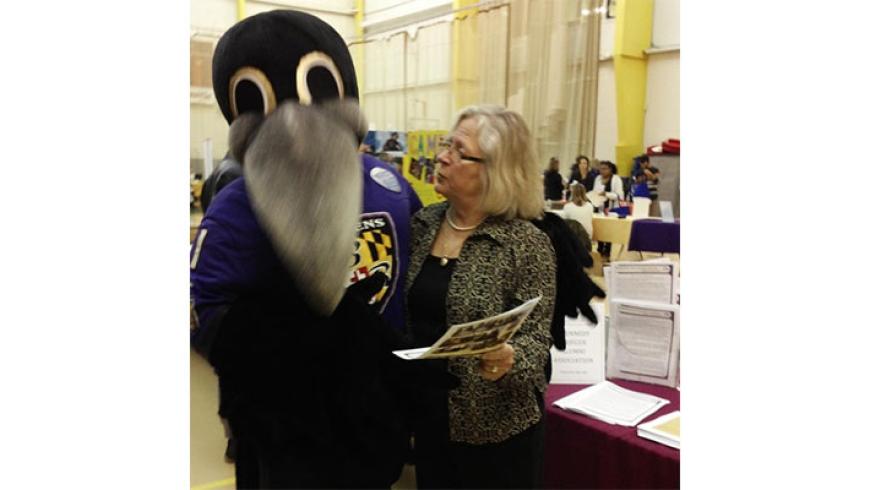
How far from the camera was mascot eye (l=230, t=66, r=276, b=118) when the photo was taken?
0.62m

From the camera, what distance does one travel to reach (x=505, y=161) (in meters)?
0.95

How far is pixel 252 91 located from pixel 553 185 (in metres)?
0.75

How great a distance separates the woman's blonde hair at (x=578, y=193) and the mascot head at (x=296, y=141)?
0.92m

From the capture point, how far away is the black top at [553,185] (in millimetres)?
1204

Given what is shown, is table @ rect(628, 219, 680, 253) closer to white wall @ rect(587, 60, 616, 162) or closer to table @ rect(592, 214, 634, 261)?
table @ rect(592, 214, 634, 261)

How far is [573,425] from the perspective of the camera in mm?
1257

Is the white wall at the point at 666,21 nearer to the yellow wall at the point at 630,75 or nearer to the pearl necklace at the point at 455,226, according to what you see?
the yellow wall at the point at 630,75

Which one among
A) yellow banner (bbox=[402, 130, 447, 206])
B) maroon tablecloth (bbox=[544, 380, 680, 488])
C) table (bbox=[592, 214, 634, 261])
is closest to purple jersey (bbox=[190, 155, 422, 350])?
yellow banner (bbox=[402, 130, 447, 206])

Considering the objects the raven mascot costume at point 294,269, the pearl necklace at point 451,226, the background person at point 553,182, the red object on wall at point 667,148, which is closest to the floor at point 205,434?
the raven mascot costume at point 294,269

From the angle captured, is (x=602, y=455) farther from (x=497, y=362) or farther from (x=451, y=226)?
(x=451, y=226)

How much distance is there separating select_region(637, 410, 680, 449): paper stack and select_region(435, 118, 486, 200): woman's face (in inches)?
23.3
